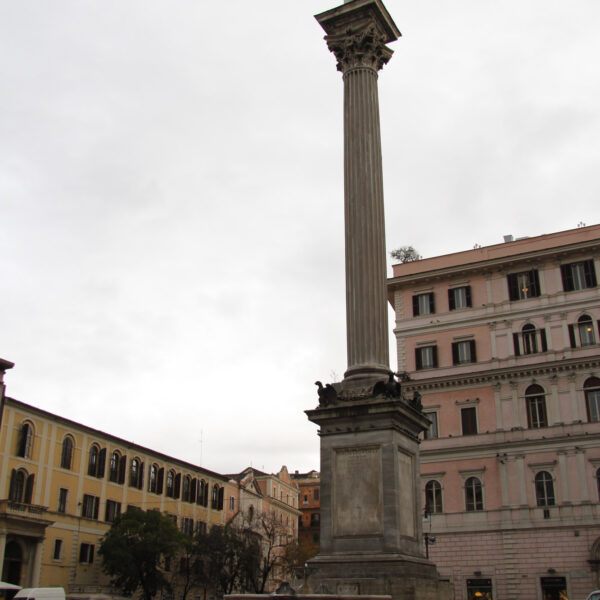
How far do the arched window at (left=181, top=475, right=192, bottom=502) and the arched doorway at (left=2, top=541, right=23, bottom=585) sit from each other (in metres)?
21.2

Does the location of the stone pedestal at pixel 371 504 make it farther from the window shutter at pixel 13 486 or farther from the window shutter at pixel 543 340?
the window shutter at pixel 13 486

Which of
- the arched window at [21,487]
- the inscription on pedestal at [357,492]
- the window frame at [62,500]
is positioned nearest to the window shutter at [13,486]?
the arched window at [21,487]

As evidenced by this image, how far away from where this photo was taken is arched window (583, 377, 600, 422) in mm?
42562

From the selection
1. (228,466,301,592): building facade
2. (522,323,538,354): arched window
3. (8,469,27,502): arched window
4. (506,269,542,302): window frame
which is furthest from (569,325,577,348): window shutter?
(8,469,27,502): arched window

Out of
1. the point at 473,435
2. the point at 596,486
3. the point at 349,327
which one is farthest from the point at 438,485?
the point at 349,327

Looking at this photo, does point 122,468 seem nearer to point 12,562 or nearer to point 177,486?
point 177,486

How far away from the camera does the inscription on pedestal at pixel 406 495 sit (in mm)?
15773

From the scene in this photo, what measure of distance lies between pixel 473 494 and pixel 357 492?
101 ft

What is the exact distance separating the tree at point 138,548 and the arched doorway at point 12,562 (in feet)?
19.8

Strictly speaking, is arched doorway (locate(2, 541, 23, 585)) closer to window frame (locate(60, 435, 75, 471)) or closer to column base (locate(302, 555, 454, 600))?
window frame (locate(60, 435, 75, 471))

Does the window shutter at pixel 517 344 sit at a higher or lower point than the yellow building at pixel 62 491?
higher

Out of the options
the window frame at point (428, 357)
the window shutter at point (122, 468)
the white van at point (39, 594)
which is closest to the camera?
the white van at point (39, 594)

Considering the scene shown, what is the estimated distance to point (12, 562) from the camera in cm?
4581

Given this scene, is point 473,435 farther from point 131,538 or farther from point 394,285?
point 131,538
